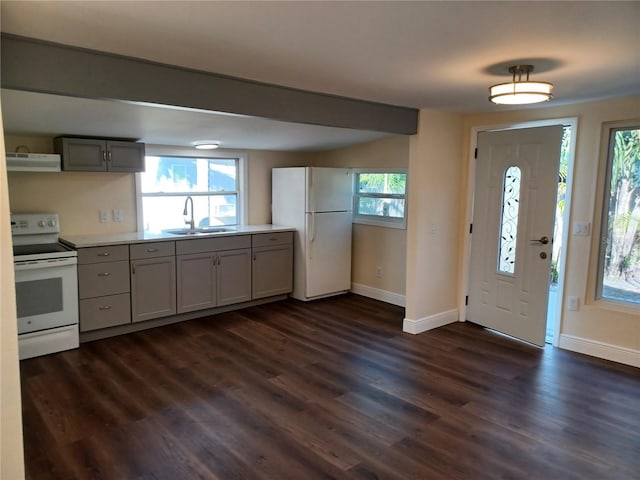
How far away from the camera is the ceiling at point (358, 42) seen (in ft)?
5.69

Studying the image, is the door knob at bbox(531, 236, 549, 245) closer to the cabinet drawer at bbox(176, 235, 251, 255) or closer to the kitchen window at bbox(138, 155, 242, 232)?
the cabinet drawer at bbox(176, 235, 251, 255)

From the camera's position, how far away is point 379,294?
18.0ft

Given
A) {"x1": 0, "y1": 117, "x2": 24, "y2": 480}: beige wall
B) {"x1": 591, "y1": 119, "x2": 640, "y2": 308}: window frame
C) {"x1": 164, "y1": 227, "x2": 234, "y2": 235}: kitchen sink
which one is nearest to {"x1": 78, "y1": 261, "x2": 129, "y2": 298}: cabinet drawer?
{"x1": 164, "y1": 227, "x2": 234, "y2": 235}: kitchen sink

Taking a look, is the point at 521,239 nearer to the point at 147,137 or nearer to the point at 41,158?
the point at 147,137

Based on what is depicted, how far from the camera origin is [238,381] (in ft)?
10.8

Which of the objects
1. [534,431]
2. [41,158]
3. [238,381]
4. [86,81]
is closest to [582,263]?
[534,431]

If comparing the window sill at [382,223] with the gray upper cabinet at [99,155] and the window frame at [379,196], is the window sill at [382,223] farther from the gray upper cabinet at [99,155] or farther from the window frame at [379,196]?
the gray upper cabinet at [99,155]

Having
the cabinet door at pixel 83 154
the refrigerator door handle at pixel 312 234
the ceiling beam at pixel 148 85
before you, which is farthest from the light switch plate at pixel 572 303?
the cabinet door at pixel 83 154

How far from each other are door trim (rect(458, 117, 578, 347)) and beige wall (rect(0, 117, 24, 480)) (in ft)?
12.9

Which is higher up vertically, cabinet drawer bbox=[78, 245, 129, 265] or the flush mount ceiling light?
the flush mount ceiling light

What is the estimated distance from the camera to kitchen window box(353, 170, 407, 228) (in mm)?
5160

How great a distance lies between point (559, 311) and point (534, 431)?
164 cm

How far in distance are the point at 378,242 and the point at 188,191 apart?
2.33m

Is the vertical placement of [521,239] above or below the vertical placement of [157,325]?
above
